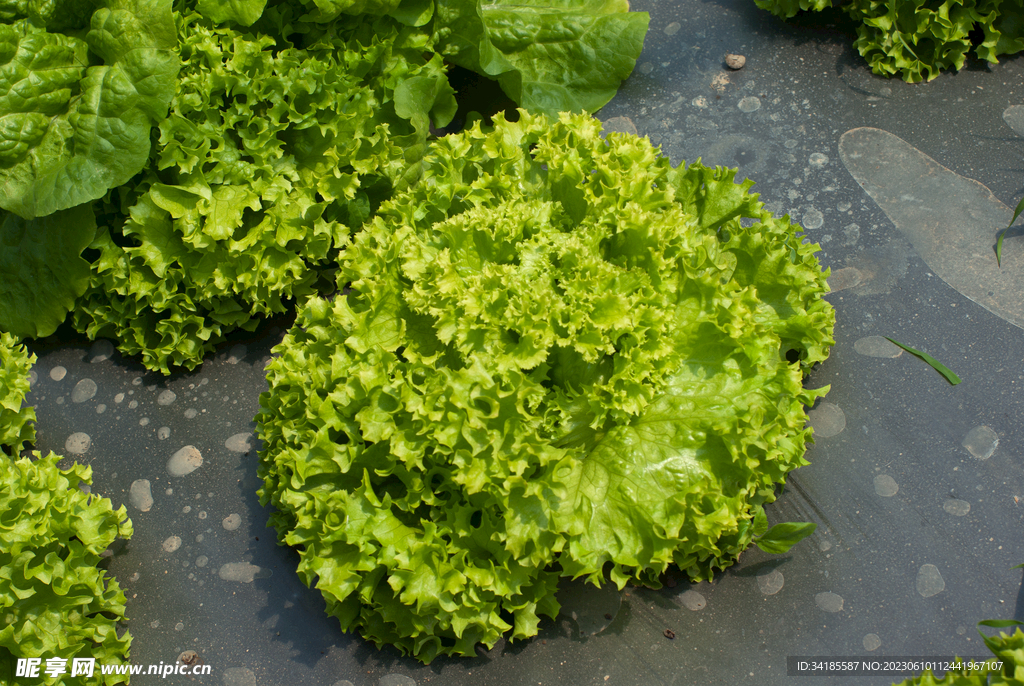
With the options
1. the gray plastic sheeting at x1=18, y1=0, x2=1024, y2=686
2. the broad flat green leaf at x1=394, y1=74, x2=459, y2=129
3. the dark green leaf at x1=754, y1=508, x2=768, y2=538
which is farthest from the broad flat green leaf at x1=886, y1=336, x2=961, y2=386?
the broad flat green leaf at x1=394, y1=74, x2=459, y2=129

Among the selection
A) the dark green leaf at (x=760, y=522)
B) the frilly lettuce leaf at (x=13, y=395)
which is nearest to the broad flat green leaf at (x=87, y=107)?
the frilly lettuce leaf at (x=13, y=395)

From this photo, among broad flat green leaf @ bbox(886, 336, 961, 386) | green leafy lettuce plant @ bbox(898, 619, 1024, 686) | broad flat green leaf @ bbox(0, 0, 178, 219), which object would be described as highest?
broad flat green leaf @ bbox(0, 0, 178, 219)

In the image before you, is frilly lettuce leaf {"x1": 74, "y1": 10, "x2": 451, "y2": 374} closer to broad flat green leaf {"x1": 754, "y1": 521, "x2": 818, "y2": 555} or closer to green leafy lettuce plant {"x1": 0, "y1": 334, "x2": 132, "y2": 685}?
green leafy lettuce plant {"x1": 0, "y1": 334, "x2": 132, "y2": 685}

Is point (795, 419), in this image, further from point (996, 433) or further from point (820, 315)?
point (996, 433)

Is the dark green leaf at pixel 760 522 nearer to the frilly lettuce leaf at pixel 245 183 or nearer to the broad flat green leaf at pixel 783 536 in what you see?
the broad flat green leaf at pixel 783 536

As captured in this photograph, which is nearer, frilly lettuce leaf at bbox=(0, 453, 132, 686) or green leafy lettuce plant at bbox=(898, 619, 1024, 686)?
green leafy lettuce plant at bbox=(898, 619, 1024, 686)
